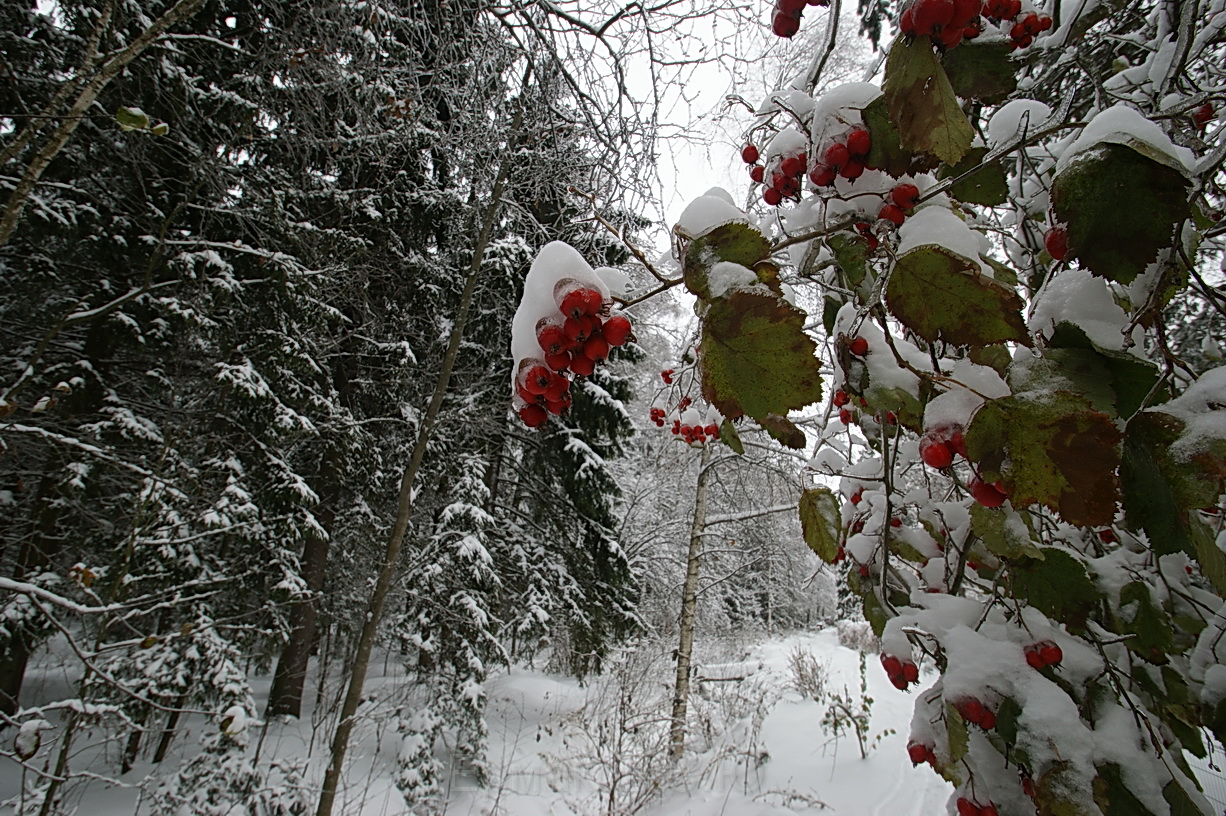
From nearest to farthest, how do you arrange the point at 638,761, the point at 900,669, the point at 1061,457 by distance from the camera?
the point at 1061,457 < the point at 900,669 < the point at 638,761

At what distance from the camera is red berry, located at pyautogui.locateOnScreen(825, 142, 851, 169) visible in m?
0.67

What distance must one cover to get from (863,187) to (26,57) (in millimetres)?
5459

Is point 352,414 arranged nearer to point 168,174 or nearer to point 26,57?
point 168,174

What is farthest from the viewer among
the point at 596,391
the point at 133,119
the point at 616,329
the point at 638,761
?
the point at 596,391

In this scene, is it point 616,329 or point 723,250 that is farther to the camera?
point 616,329

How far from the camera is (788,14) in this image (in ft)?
2.97

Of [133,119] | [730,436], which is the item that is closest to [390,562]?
[133,119]

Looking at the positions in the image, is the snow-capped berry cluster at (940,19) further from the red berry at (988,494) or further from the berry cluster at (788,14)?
the red berry at (988,494)

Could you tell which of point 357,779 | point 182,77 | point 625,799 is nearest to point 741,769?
point 625,799

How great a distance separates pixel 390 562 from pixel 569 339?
393 centimetres

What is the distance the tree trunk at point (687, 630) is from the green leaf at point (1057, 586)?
506 cm

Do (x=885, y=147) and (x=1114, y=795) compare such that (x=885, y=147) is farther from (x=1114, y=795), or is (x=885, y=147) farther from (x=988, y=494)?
(x=1114, y=795)

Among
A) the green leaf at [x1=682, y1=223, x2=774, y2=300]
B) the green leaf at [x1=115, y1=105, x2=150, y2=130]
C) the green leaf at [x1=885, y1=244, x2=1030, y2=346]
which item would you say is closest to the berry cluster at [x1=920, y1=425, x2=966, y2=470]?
the green leaf at [x1=885, y1=244, x2=1030, y2=346]

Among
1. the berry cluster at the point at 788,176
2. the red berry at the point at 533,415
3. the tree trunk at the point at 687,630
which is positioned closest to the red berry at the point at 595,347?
the red berry at the point at 533,415
